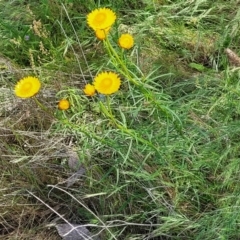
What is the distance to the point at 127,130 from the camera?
1.64 metres

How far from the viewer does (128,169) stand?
6.31 ft

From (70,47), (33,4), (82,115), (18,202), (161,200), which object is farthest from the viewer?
(33,4)

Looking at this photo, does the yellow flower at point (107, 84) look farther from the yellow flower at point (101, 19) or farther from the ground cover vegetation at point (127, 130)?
the yellow flower at point (101, 19)

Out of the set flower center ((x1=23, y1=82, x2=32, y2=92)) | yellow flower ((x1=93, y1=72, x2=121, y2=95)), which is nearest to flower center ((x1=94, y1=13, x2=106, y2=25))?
Result: yellow flower ((x1=93, y1=72, x2=121, y2=95))

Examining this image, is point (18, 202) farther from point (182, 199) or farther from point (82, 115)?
point (182, 199)

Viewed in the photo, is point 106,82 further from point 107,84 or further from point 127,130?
point 127,130

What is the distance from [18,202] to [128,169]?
0.41m

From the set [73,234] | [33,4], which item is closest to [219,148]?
[73,234]

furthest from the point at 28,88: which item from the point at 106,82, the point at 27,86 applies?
the point at 106,82

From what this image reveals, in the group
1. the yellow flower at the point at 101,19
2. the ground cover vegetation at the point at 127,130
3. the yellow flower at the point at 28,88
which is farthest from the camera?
the ground cover vegetation at the point at 127,130

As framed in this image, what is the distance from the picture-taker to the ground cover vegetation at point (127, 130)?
1.78m

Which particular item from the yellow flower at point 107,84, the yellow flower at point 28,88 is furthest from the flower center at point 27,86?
the yellow flower at point 107,84

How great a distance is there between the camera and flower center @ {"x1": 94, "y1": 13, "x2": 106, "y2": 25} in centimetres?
156

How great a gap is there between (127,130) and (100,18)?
312 mm
